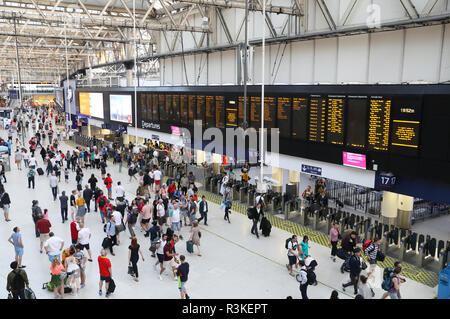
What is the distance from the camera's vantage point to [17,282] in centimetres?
815

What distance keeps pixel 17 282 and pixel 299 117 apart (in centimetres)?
1028

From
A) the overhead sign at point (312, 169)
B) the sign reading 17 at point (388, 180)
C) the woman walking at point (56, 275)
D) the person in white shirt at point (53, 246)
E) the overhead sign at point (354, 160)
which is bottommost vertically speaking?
the woman walking at point (56, 275)

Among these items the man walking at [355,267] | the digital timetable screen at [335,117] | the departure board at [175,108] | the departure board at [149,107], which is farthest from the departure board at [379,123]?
the departure board at [149,107]

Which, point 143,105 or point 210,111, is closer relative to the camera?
point 210,111

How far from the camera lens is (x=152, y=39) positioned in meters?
30.1

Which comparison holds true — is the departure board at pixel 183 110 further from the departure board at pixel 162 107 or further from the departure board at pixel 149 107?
the departure board at pixel 149 107

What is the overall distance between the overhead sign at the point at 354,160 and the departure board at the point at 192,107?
918 centimetres

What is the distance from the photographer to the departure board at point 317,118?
528 inches

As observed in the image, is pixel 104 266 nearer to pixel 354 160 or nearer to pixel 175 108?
pixel 354 160

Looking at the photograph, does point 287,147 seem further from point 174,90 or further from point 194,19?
point 194,19

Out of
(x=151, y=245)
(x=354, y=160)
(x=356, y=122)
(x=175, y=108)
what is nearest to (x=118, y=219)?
(x=151, y=245)

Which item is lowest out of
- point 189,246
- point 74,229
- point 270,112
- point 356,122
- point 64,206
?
point 189,246

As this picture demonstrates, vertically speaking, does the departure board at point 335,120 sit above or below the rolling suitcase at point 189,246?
above
